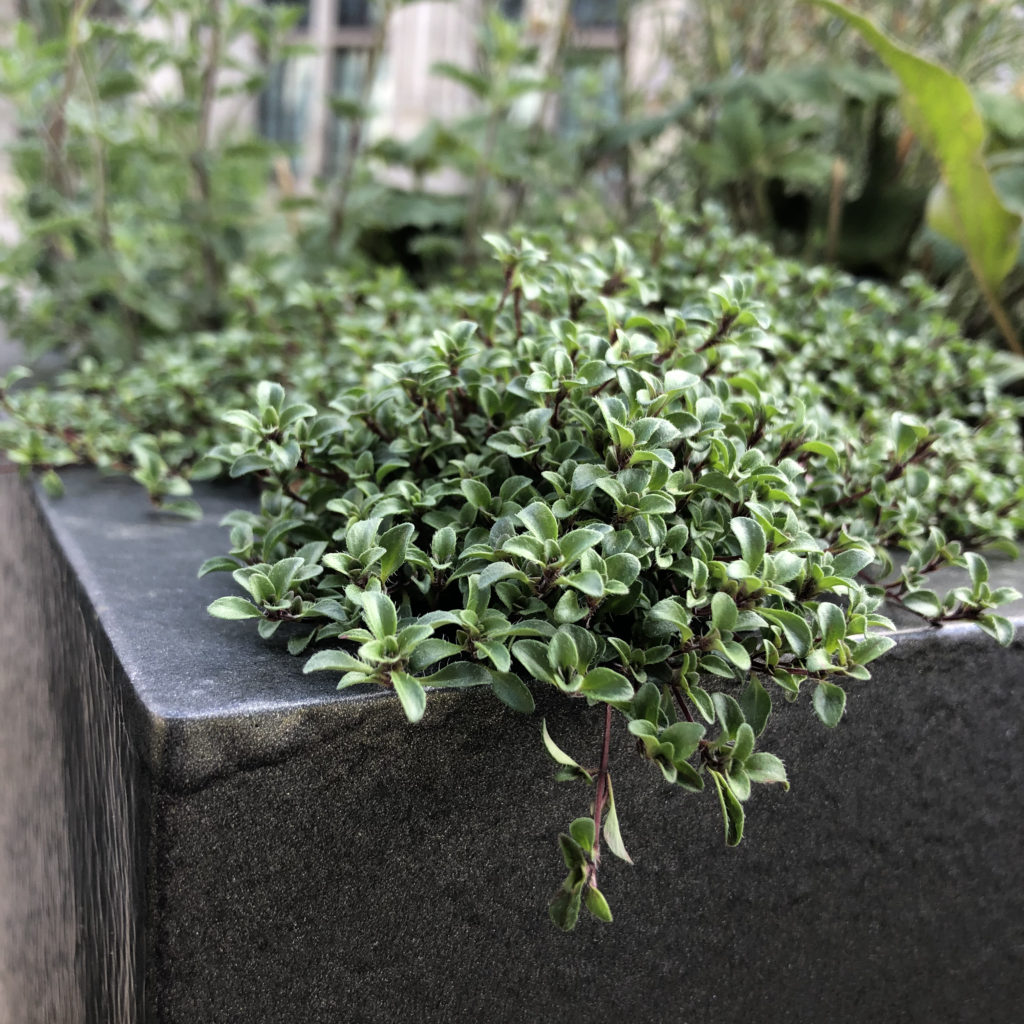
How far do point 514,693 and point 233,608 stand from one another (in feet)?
0.65

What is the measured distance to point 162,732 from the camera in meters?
0.51

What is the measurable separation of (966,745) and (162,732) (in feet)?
A: 2.06

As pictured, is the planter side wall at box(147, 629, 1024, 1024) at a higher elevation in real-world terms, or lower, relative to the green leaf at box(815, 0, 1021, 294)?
lower

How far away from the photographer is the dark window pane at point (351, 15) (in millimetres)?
7609

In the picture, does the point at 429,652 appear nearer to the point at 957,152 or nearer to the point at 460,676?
the point at 460,676

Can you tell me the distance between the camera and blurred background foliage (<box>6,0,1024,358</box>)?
1.50 m

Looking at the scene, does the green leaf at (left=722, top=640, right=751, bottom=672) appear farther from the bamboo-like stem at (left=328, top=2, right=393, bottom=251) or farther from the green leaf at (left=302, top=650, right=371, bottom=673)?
the bamboo-like stem at (left=328, top=2, right=393, bottom=251)

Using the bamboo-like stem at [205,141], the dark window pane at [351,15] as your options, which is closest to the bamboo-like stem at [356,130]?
→ the bamboo-like stem at [205,141]

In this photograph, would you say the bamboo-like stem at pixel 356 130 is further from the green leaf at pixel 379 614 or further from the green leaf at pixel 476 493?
the green leaf at pixel 379 614

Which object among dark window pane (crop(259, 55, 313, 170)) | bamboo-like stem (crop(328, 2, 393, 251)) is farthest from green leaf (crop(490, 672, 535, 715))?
dark window pane (crop(259, 55, 313, 170))

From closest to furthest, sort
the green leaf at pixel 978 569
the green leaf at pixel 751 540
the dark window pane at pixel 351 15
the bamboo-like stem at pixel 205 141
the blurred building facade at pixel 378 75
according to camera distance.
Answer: the green leaf at pixel 751 540 → the green leaf at pixel 978 569 → the bamboo-like stem at pixel 205 141 → the blurred building facade at pixel 378 75 → the dark window pane at pixel 351 15

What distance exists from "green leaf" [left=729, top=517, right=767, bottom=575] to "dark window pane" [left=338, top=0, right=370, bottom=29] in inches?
327

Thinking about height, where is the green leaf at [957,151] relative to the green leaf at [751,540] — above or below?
above

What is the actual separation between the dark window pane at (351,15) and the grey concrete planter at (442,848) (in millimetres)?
8021
